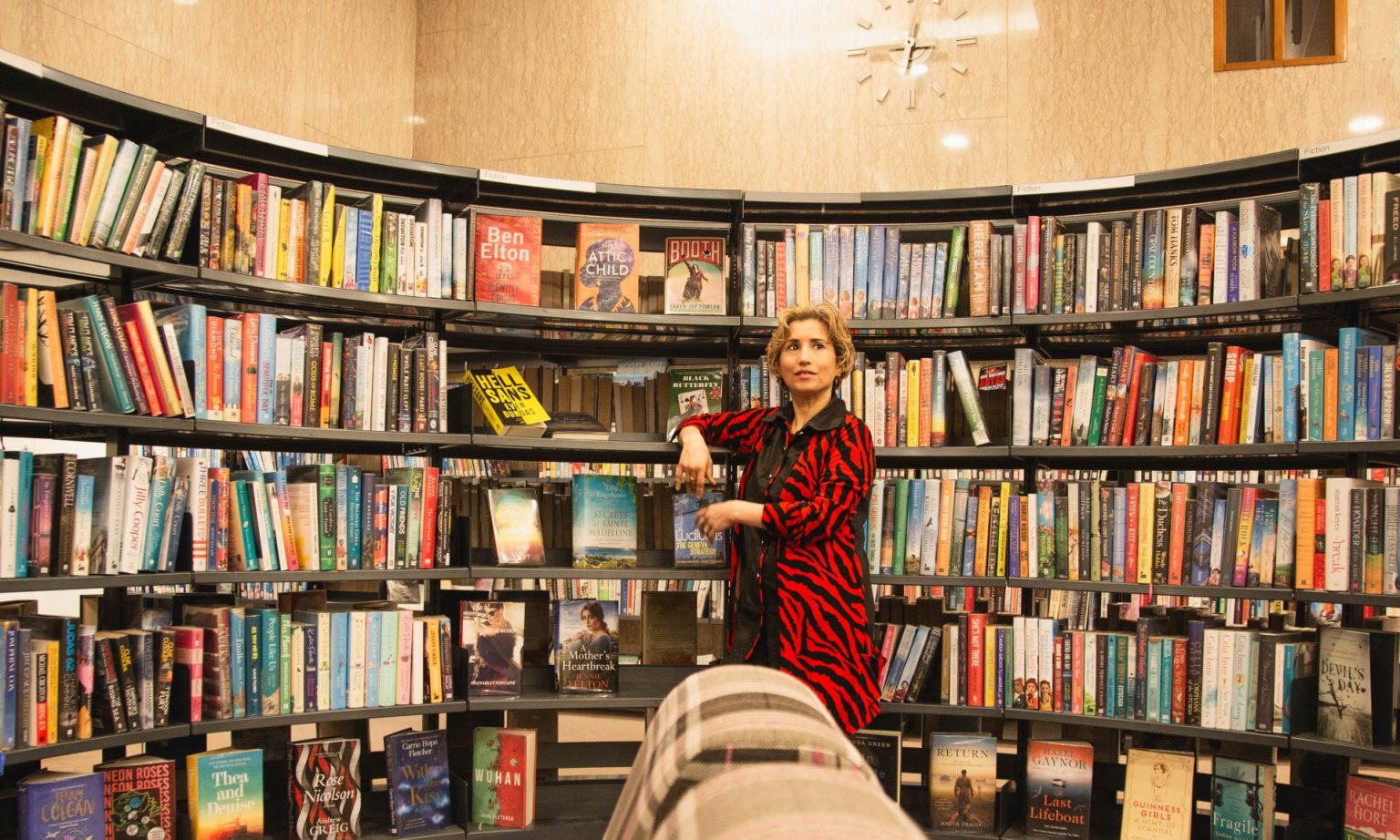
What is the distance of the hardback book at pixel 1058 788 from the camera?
3492 millimetres

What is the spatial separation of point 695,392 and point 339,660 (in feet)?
4.45

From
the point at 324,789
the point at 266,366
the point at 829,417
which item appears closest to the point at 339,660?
the point at 324,789

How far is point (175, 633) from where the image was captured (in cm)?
308

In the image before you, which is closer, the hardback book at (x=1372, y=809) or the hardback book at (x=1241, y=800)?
the hardback book at (x=1372, y=809)

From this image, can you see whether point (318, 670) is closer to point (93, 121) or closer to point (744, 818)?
point (93, 121)

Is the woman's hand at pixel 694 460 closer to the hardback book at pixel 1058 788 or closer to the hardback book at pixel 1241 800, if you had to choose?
the hardback book at pixel 1058 788

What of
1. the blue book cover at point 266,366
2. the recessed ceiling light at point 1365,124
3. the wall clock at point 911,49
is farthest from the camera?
the wall clock at point 911,49

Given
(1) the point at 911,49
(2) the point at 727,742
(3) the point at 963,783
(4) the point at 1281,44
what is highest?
(1) the point at 911,49

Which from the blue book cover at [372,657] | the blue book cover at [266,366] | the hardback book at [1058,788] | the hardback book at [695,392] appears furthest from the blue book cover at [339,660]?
the hardback book at [1058,788]

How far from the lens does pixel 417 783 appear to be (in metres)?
3.44

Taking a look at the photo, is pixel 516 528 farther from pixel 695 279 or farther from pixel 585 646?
pixel 695 279

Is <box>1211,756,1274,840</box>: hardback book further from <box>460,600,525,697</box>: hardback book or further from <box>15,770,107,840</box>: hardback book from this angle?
<box>15,770,107,840</box>: hardback book

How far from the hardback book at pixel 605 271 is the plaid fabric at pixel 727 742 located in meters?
2.95

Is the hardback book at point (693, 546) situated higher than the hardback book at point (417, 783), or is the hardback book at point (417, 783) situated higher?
the hardback book at point (693, 546)
